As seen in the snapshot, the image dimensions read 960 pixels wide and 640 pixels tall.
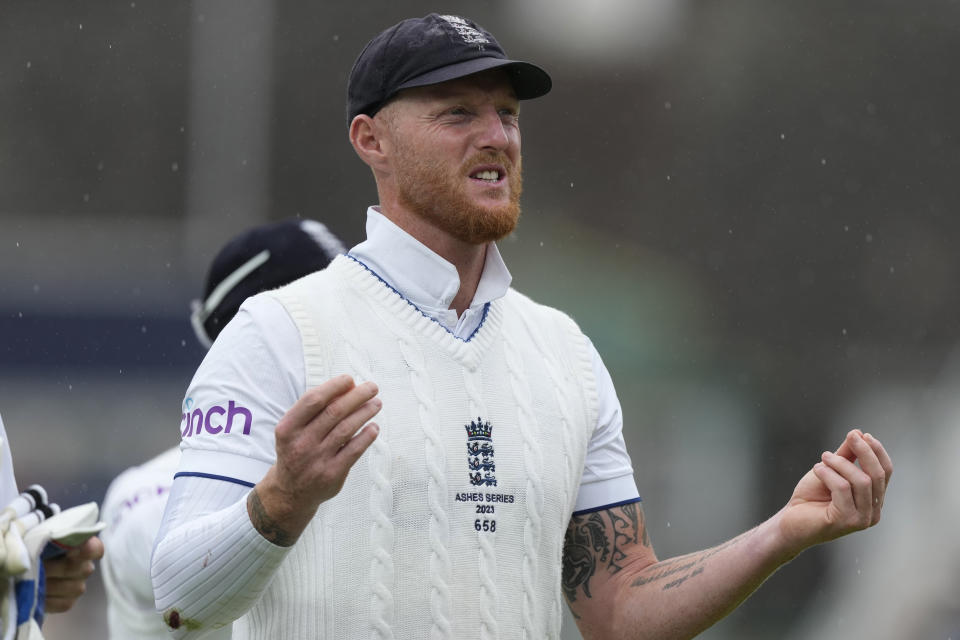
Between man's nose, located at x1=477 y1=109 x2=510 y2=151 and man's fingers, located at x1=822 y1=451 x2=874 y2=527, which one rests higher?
man's nose, located at x1=477 y1=109 x2=510 y2=151

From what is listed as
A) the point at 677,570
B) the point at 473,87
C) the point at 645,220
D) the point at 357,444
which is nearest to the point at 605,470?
the point at 677,570

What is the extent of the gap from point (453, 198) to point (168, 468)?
1.53 meters

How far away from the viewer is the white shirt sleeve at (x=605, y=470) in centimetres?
361

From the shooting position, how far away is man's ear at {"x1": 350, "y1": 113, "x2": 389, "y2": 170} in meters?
3.59

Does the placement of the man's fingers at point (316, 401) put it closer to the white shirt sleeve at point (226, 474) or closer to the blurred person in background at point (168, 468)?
the white shirt sleeve at point (226, 474)

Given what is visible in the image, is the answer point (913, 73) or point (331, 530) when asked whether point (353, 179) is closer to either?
point (913, 73)

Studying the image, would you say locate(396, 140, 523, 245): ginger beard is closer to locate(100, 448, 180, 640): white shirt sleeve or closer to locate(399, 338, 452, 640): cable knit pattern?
locate(399, 338, 452, 640): cable knit pattern

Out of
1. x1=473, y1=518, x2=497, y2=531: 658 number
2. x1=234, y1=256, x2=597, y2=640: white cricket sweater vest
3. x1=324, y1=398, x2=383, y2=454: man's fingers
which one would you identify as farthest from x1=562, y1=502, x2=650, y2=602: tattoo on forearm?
x1=324, y1=398, x2=383, y2=454: man's fingers

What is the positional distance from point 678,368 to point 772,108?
338cm

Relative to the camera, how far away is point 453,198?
11.4 feet

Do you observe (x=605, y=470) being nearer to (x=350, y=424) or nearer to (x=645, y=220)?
(x=350, y=424)

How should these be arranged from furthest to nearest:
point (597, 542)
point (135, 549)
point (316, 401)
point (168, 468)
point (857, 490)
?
point (168, 468) < point (135, 549) < point (597, 542) < point (857, 490) < point (316, 401)

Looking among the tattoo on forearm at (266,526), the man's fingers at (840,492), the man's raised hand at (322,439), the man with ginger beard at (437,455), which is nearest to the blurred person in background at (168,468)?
the man with ginger beard at (437,455)

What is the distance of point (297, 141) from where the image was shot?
596 inches
